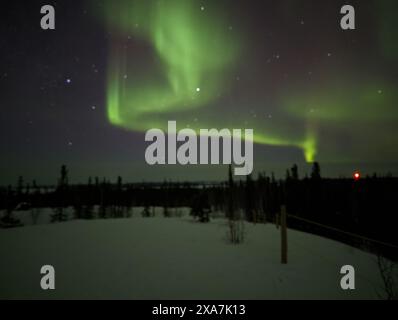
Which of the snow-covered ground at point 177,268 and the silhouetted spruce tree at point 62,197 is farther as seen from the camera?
the silhouetted spruce tree at point 62,197

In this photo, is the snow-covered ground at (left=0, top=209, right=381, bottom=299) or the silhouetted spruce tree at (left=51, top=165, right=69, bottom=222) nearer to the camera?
Answer: the snow-covered ground at (left=0, top=209, right=381, bottom=299)

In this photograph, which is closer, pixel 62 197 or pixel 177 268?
pixel 177 268

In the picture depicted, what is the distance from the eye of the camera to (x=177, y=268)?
562cm

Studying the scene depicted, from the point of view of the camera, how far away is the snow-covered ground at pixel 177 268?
14.9 ft

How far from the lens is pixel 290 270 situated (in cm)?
538

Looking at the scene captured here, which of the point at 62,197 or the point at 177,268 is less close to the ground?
the point at 62,197

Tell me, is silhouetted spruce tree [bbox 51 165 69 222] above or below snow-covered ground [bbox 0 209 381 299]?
above

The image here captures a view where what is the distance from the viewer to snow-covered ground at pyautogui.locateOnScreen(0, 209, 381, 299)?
14.9ft
